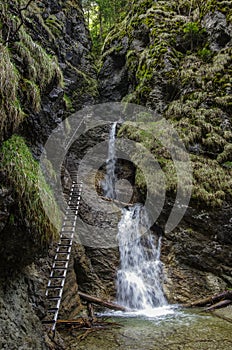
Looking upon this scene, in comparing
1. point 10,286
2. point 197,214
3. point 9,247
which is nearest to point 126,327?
point 10,286

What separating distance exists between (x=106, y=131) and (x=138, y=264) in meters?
7.39

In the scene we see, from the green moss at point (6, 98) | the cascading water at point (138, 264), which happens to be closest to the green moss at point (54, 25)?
the cascading water at point (138, 264)

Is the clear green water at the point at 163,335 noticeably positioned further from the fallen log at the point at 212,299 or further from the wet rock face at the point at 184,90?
the wet rock face at the point at 184,90

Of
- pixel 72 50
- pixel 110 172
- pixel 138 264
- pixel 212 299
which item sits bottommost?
pixel 138 264

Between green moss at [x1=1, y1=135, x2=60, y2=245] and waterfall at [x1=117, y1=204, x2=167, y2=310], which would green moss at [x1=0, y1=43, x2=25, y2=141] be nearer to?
green moss at [x1=1, y1=135, x2=60, y2=245]

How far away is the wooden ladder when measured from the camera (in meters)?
5.12

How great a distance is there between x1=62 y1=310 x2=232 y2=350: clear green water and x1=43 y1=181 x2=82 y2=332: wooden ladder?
61 centimetres

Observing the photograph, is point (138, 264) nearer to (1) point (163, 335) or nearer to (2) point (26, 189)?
(1) point (163, 335)

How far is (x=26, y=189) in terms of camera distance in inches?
154

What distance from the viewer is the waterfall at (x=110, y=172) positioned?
36.9 feet

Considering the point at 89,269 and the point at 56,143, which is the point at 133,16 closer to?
the point at 56,143

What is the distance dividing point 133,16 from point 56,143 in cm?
1316

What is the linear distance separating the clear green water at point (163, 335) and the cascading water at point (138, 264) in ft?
4.30

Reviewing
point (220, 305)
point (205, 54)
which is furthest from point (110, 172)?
point (205, 54)
